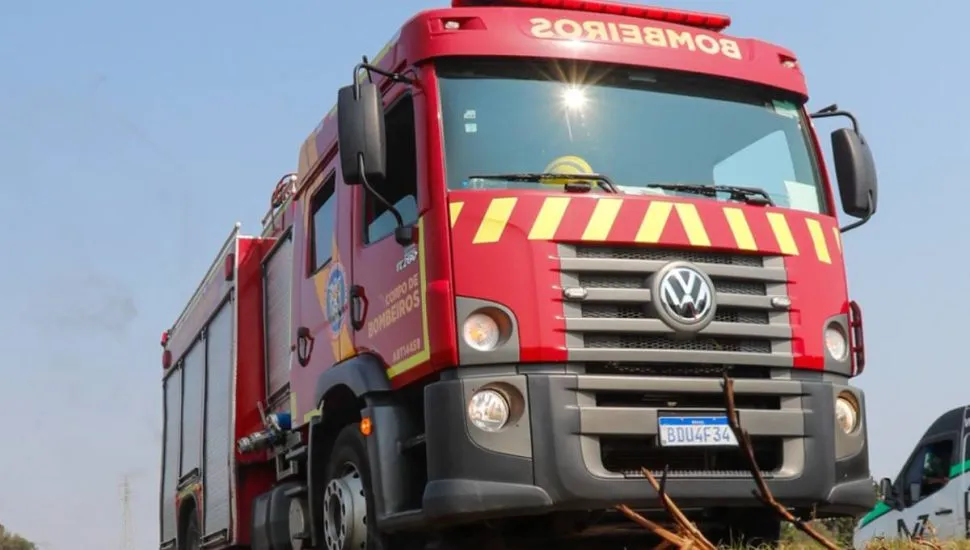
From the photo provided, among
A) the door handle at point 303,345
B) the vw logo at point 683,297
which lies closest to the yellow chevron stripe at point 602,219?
the vw logo at point 683,297

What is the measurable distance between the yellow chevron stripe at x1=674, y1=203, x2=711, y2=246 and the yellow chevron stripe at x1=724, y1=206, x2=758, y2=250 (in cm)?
17

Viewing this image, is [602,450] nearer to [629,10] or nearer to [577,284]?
[577,284]

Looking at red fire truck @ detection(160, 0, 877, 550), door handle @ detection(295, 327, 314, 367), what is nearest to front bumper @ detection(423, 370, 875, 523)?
red fire truck @ detection(160, 0, 877, 550)

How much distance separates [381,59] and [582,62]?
1.06 metres

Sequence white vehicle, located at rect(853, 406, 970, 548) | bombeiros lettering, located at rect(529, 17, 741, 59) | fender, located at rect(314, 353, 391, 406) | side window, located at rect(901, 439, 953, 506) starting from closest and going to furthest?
fender, located at rect(314, 353, 391, 406)
bombeiros lettering, located at rect(529, 17, 741, 59)
white vehicle, located at rect(853, 406, 970, 548)
side window, located at rect(901, 439, 953, 506)

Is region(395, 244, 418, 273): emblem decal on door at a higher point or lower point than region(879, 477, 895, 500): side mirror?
higher

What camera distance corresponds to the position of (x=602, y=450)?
18.7 ft

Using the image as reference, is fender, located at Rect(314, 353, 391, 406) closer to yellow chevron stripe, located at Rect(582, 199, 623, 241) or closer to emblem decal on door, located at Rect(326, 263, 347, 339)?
emblem decal on door, located at Rect(326, 263, 347, 339)

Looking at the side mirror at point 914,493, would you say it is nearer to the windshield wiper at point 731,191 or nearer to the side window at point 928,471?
the side window at point 928,471

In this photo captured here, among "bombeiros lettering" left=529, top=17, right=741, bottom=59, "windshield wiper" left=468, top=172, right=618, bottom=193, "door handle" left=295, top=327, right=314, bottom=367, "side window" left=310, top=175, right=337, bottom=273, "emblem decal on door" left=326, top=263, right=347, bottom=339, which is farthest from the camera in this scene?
"door handle" left=295, top=327, right=314, bottom=367

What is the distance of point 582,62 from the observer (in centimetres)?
629

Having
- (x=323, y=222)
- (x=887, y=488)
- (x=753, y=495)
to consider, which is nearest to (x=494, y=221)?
(x=323, y=222)

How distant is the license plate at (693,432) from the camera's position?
570 cm

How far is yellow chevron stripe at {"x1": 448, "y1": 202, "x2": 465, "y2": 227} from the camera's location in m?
5.74
